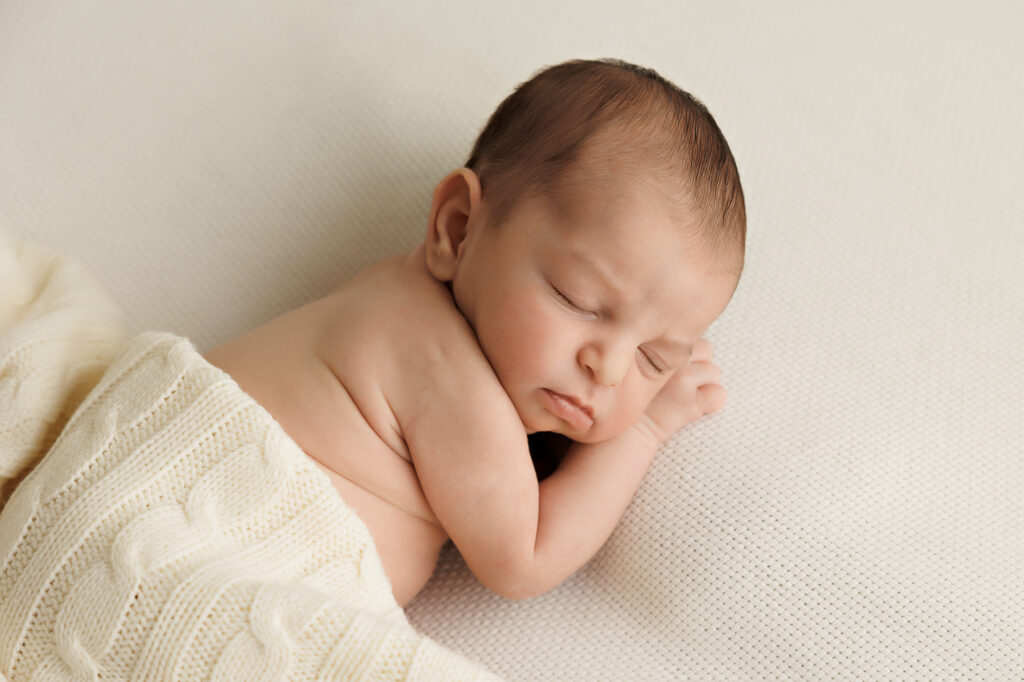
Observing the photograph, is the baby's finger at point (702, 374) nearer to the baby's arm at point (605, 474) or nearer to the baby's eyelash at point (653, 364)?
the baby's arm at point (605, 474)

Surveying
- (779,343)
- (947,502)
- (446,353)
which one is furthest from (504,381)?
(947,502)

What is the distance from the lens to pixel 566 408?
119 cm

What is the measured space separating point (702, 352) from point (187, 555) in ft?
2.45

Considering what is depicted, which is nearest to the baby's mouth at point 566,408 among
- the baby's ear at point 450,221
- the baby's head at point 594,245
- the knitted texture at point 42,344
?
the baby's head at point 594,245

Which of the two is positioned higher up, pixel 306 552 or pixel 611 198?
pixel 611 198

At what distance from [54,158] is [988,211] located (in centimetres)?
147

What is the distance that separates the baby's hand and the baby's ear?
13.3 inches

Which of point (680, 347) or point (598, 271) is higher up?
point (598, 271)

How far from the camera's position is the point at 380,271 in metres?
1.31

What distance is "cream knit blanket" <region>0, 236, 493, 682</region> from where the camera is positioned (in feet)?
3.15

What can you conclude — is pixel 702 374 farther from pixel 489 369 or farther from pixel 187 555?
pixel 187 555

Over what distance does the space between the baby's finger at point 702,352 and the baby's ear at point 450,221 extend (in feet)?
1.21

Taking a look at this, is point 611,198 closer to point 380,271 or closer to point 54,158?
point 380,271

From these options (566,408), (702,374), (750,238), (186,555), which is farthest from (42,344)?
(750,238)
